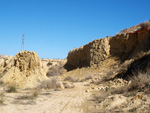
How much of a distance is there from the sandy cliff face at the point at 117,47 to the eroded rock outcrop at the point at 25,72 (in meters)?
10.5

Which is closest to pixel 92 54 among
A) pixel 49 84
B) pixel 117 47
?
pixel 117 47

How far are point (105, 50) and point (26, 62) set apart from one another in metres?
13.3

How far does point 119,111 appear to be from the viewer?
5.02m

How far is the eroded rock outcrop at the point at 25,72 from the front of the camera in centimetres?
1102

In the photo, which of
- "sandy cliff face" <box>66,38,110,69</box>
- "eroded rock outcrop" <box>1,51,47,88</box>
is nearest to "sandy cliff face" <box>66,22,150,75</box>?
"sandy cliff face" <box>66,38,110,69</box>

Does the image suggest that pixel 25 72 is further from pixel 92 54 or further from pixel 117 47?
pixel 117 47

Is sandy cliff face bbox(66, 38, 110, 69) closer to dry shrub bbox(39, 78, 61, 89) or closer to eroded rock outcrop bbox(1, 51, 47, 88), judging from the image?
dry shrub bbox(39, 78, 61, 89)

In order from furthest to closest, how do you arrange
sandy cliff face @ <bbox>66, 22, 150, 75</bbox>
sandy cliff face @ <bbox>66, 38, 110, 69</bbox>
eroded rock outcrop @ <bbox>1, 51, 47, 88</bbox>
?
1. sandy cliff face @ <bbox>66, 38, 110, 69</bbox>
2. sandy cliff face @ <bbox>66, 22, 150, 75</bbox>
3. eroded rock outcrop @ <bbox>1, 51, 47, 88</bbox>

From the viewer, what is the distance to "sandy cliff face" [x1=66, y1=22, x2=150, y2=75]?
19058mm

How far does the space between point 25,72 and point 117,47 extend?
14.1 meters

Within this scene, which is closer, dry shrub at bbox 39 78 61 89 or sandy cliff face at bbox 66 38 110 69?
dry shrub at bbox 39 78 61 89

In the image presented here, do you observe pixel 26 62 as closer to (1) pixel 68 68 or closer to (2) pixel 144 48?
(2) pixel 144 48

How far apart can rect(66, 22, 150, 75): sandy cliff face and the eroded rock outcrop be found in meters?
10.5

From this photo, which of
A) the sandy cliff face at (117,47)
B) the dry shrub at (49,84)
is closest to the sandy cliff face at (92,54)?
the sandy cliff face at (117,47)
